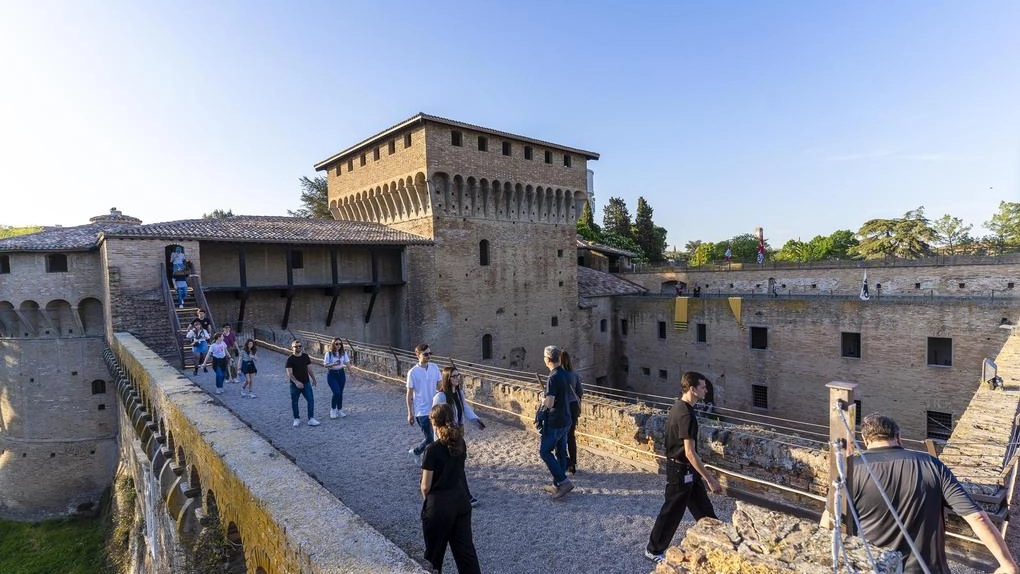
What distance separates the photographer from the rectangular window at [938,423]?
1803 cm

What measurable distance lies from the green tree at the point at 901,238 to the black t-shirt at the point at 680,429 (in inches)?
1956

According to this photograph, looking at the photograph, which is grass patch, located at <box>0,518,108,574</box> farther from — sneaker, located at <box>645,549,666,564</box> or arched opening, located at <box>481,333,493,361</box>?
sneaker, located at <box>645,549,666,564</box>

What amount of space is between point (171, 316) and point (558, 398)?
1247cm

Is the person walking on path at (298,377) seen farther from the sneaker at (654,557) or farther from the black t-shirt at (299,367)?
the sneaker at (654,557)

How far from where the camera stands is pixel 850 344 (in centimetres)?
2034

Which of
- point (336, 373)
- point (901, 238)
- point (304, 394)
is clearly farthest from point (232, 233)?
point (901, 238)

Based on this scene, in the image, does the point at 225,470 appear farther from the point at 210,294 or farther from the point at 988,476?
the point at 210,294

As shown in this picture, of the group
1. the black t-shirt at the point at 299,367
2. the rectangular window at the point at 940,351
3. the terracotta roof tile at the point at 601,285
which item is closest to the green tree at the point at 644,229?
the terracotta roof tile at the point at 601,285

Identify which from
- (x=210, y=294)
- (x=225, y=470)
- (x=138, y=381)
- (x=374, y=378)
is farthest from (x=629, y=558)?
(x=210, y=294)

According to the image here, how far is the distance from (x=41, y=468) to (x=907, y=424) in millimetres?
29968

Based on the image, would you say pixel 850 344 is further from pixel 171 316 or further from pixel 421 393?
pixel 171 316

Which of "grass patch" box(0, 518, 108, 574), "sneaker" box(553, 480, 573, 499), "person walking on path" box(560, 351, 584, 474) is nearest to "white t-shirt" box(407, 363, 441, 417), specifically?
"person walking on path" box(560, 351, 584, 474)

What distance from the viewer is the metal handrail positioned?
12.2m

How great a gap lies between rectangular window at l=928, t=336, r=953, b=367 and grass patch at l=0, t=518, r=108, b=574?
27.0 m
